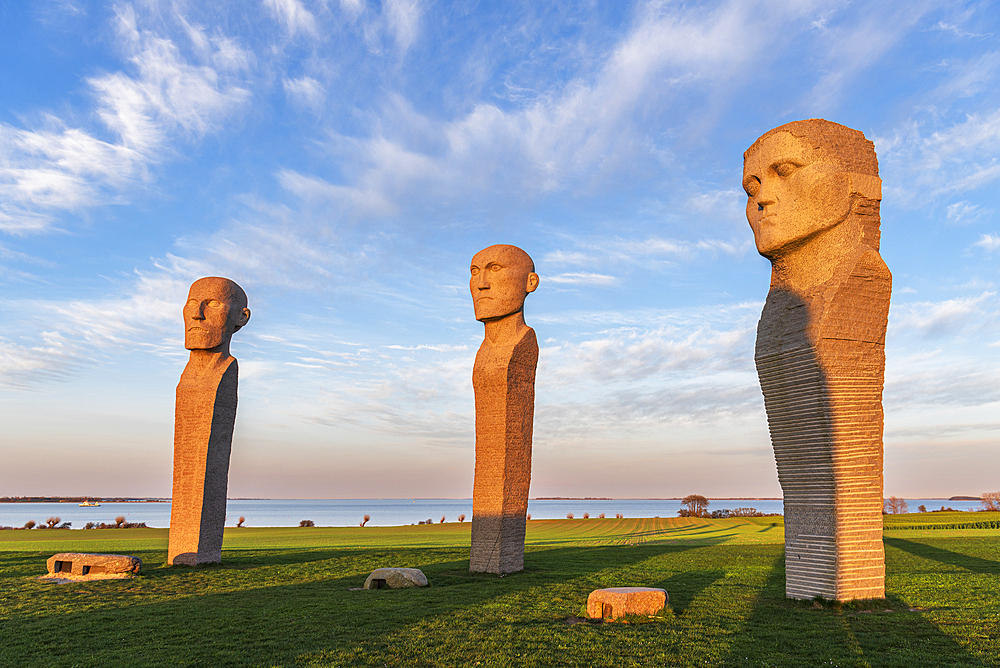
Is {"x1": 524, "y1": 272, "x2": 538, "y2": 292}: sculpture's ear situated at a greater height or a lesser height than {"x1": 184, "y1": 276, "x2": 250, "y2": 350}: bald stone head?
greater

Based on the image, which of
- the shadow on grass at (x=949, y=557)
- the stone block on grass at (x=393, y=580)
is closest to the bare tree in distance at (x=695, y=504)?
the shadow on grass at (x=949, y=557)

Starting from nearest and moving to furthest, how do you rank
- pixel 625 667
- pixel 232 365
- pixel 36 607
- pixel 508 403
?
1. pixel 625 667
2. pixel 36 607
3. pixel 508 403
4. pixel 232 365

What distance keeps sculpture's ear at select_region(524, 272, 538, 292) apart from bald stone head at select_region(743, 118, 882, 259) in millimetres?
5588

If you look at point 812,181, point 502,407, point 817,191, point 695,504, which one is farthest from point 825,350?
point 695,504

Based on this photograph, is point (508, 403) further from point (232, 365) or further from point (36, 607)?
point (36, 607)

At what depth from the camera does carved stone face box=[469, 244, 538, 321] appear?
13.7 m

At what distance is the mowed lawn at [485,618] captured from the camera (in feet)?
20.8

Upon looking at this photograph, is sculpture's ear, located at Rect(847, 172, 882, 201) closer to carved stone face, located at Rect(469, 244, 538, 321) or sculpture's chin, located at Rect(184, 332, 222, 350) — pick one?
carved stone face, located at Rect(469, 244, 538, 321)

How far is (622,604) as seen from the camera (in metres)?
8.09

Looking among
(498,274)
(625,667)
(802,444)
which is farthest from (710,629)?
(498,274)

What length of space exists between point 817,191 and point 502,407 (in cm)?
700

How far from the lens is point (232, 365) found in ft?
47.9

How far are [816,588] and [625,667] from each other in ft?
13.4

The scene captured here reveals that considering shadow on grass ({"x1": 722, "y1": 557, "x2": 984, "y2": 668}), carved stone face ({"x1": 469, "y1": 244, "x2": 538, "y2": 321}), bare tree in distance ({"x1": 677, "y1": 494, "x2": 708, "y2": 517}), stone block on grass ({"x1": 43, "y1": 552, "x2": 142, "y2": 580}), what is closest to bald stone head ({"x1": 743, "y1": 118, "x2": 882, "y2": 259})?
shadow on grass ({"x1": 722, "y1": 557, "x2": 984, "y2": 668})
